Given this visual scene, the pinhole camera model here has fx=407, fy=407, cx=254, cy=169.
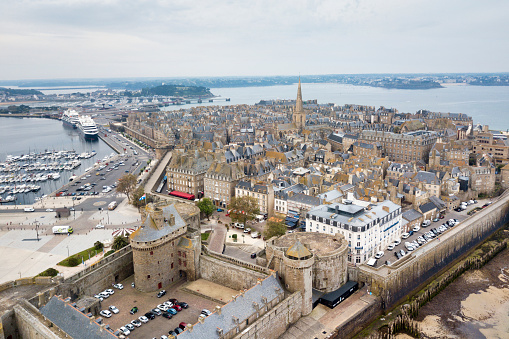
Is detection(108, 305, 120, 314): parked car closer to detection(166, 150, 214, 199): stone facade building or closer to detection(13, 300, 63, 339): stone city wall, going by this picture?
detection(13, 300, 63, 339): stone city wall

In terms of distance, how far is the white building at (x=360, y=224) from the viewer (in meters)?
44.7

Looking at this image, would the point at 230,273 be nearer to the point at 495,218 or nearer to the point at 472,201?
the point at 495,218

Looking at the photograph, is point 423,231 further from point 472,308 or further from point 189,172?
point 189,172

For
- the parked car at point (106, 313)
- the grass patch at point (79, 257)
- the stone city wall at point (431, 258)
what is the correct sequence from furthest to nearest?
the grass patch at point (79, 257)
the stone city wall at point (431, 258)
the parked car at point (106, 313)

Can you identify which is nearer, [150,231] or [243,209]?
[150,231]

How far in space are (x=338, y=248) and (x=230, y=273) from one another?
10.7 m

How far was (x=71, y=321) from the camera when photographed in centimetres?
2897

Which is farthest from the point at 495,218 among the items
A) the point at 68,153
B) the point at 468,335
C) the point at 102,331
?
the point at 68,153

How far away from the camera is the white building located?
147 ft

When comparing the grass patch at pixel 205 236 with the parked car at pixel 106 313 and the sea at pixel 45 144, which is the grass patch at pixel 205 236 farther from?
the sea at pixel 45 144

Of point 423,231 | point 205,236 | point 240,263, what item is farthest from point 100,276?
point 423,231

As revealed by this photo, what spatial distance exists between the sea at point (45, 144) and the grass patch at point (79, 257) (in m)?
34.5

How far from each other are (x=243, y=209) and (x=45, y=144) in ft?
370

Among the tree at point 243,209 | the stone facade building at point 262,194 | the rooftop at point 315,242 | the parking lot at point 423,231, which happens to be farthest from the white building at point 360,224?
the stone facade building at point 262,194
